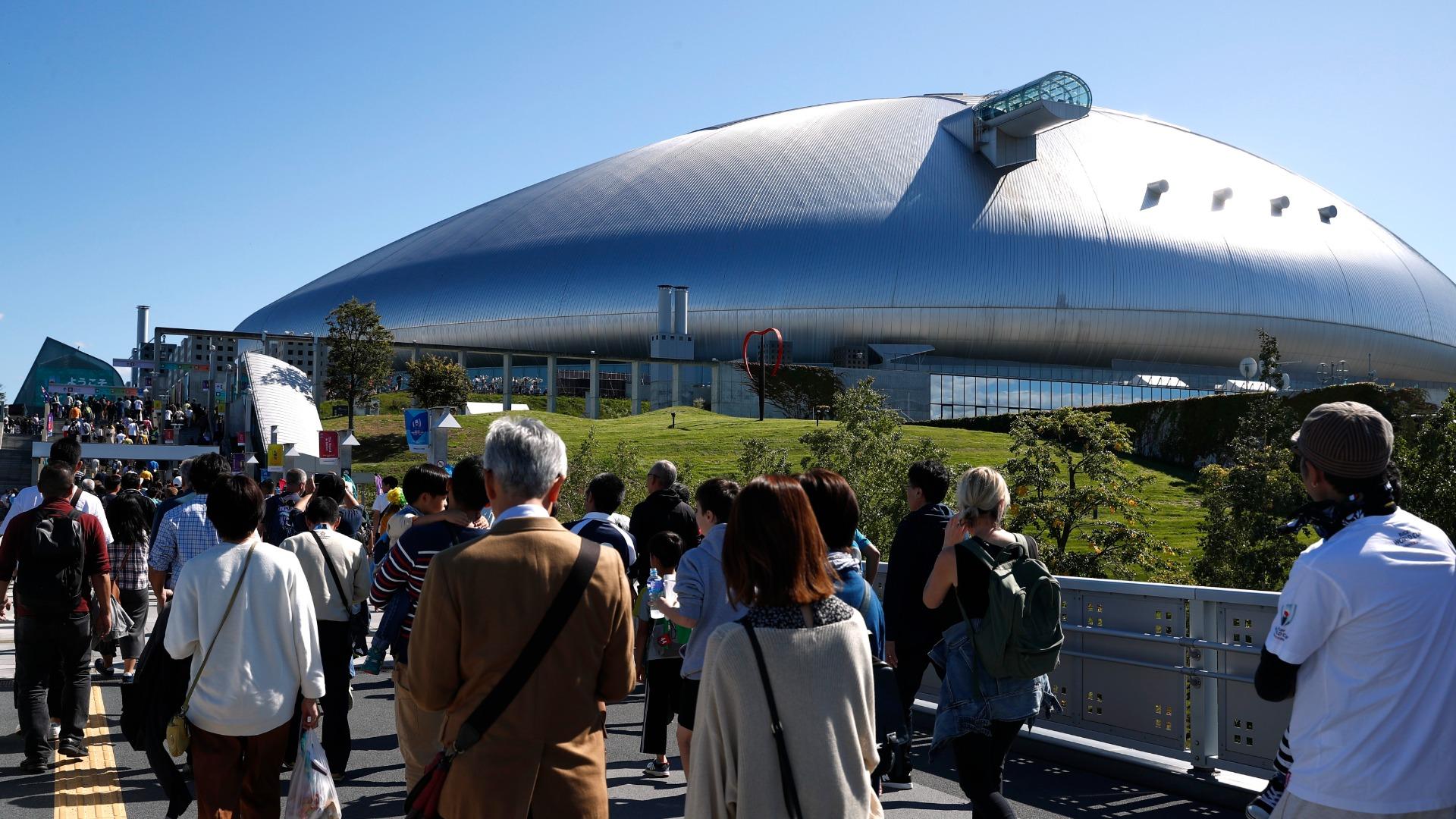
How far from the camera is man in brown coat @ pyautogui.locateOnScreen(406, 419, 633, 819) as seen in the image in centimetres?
375

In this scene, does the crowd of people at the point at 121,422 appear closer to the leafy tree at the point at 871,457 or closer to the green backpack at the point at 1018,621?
the leafy tree at the point at 871,457

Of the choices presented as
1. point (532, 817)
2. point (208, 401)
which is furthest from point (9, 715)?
point (208, 401)

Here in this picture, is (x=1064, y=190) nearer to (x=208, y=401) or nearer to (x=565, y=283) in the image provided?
(x=565, y=283)

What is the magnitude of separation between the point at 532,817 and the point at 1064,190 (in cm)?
6796

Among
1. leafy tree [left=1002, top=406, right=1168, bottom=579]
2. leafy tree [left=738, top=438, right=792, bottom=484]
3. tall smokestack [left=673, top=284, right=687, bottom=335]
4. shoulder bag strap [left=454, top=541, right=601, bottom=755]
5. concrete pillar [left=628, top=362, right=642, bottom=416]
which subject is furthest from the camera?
tall smokestack [left=673, top=284, right=687, bottom=335]

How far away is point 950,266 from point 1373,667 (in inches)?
2369

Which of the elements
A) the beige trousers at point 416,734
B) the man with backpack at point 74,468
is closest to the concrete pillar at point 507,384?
the man with backpack at point 74,468

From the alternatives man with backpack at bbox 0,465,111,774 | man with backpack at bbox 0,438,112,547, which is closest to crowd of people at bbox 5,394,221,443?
man with backpack at bbox 0,438,112,547

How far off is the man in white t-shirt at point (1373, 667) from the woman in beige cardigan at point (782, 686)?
130 cm

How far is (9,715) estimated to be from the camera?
944 centimetres

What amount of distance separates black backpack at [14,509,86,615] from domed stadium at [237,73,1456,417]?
4758cm

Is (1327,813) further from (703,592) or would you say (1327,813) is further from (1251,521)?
(1251,521)

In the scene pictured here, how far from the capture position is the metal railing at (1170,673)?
23.6 feet

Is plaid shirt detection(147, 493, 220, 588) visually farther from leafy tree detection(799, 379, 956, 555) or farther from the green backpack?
leafy tree detection(799, 379, 956, 555)
